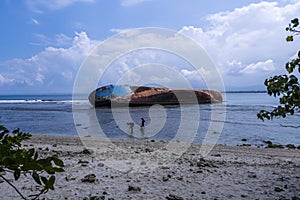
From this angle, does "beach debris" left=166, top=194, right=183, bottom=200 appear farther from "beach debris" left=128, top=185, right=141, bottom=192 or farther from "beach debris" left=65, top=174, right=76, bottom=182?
"beach debris" left=65, top=174, right=76, bottom=182

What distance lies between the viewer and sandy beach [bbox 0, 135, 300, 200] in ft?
15.5

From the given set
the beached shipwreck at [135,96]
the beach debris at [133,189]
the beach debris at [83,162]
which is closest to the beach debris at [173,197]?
the beach debris at [133,189]

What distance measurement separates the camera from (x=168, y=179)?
562cm

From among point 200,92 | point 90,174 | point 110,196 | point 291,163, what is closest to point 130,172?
point 90,174

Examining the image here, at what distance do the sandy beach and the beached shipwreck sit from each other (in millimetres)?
24887

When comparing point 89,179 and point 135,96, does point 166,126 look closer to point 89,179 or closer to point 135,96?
point 89,179

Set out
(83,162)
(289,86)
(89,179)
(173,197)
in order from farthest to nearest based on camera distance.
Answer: (83,162), (89,179), (173,197), (289,86)

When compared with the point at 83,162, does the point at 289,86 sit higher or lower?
higher

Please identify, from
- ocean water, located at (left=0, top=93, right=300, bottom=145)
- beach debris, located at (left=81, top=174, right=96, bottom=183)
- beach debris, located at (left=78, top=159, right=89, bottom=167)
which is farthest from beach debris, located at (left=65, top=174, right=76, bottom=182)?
ocean water, located at (left=0, top=93, right=300, bottom=145)

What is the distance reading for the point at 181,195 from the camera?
15.5 ft

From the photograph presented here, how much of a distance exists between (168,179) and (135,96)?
32593 millimetres

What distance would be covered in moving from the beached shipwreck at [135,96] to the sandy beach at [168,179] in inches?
980

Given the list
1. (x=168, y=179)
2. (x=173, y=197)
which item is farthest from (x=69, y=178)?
(x=173, y=197)

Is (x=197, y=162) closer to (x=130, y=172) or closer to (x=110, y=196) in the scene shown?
(x=130, y=172)
